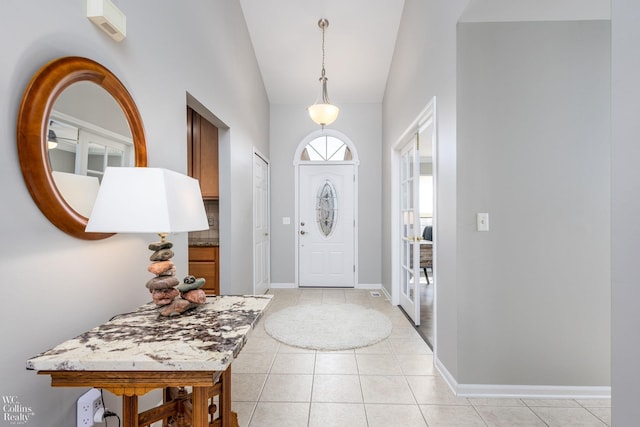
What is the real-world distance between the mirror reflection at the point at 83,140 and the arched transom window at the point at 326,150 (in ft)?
12.3

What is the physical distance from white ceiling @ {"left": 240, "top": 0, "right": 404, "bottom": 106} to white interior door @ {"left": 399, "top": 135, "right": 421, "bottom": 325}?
139 centimetres

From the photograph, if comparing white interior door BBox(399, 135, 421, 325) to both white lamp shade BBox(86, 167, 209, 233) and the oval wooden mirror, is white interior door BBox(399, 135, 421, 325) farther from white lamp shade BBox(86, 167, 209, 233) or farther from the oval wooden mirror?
the oval wooden mirror

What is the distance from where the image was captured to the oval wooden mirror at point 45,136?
991 millimetres

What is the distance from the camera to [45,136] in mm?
1046

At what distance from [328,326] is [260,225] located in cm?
176

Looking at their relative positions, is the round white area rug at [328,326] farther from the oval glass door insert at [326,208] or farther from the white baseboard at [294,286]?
the oval glass door insert at [326,208]

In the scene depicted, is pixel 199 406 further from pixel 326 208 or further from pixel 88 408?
pixel 326 208

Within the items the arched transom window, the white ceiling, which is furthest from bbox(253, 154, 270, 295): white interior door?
the white ceiling

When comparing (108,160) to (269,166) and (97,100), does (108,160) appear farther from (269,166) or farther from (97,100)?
(269,166)

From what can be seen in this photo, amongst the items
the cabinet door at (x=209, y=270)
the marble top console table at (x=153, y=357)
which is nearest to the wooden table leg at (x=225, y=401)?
the marble top console table at (x=153, y=357)

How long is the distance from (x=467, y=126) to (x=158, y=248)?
74.3 inches

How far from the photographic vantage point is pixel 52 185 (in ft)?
3.49

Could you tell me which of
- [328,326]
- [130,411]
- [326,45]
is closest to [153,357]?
[130,411]

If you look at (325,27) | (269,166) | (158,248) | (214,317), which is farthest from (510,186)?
(269,166)
